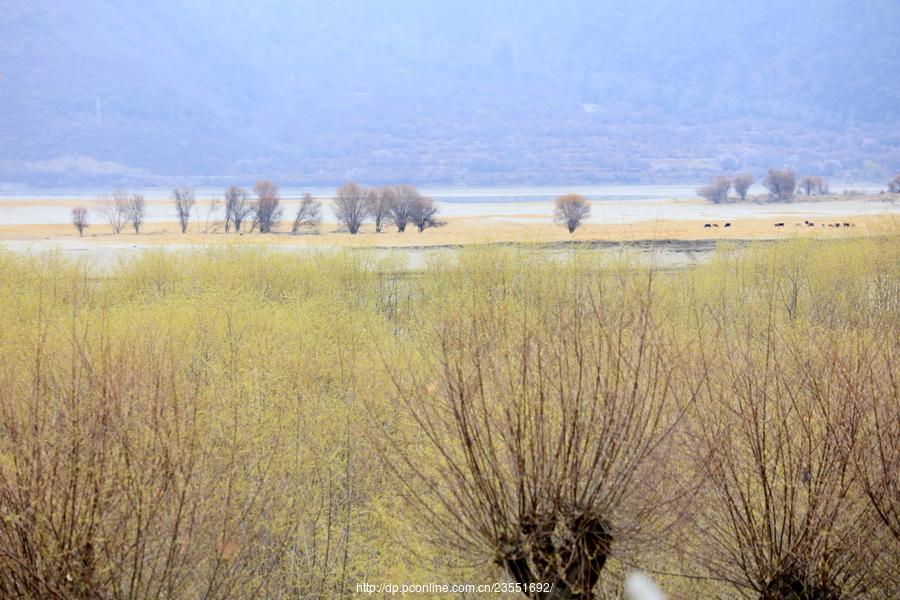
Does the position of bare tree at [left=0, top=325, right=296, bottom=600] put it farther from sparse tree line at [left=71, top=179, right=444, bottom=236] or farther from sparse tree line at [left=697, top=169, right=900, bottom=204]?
sparse tree line at [left=697, top=169, right=900, bottom=204]

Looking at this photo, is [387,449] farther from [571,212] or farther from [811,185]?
[811,185]

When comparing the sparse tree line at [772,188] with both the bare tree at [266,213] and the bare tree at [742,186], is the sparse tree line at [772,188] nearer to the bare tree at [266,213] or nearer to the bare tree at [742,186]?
the bare tree at [742,186]

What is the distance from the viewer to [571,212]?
8588cm

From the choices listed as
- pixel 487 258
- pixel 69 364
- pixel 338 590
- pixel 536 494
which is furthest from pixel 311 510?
pixel 487 258

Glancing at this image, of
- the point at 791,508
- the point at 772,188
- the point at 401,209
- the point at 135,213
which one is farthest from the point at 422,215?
the point at 791,508

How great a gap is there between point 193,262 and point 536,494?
3064 centimetres

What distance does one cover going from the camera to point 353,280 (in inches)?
1528

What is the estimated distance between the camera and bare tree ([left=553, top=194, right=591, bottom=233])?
275 feet

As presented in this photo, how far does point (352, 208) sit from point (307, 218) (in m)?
7.37

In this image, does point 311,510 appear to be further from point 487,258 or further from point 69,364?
point 487,258

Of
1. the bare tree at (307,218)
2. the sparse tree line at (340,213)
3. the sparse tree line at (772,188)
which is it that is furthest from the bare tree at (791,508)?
the sparse tree line at (772,188)

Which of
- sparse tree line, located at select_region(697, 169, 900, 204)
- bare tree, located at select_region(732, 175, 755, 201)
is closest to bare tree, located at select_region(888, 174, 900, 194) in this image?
sparse tree line, located at select_region(697, 169, 900, 204)

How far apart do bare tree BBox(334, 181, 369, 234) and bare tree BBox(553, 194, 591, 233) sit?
17946 mm

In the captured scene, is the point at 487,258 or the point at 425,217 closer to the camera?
the point at 487,258
